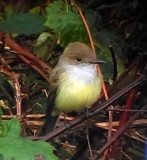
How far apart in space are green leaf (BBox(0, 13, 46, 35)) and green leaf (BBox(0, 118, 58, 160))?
46.6 inches

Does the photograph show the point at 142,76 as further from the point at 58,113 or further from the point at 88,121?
the point at 58,113

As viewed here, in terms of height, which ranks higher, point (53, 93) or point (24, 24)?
point (24, 24)

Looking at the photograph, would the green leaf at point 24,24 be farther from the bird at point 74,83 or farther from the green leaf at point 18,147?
the green leaf at point 18,147

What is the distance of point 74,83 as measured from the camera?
13.3ft

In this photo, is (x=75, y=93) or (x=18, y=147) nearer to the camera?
(x=18, y=147)

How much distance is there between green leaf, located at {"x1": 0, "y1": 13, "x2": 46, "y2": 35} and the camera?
164 inches

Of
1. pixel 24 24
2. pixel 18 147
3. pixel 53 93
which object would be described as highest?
pixel 24 24

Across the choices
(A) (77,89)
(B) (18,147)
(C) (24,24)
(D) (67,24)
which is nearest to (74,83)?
(A) (77,89)

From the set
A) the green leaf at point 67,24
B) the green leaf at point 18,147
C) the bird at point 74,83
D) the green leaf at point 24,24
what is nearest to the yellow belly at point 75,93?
the bird at point 74,83

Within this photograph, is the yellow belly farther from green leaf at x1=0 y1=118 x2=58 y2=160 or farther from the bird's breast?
green leaf at x1=0 y1=118 x2=58 y2=160

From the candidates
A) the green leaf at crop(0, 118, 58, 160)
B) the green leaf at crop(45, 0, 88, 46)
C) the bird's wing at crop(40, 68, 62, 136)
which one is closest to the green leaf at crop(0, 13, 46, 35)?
the green leaf at crop(45, 0, 88, 46)

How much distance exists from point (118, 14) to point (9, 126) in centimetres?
162

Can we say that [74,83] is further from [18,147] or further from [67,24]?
[18,147]

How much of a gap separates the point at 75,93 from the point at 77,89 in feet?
0.10
